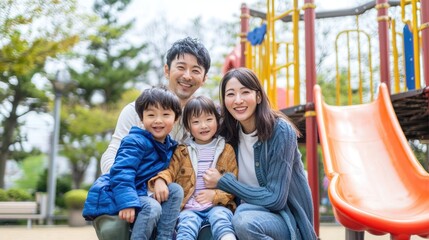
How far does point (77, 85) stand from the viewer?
70.4 feet

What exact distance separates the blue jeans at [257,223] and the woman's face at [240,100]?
43cm

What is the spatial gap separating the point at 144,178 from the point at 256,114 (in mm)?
614

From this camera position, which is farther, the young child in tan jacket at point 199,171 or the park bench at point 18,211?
the park bench at point 18,211

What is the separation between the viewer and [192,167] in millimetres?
2354

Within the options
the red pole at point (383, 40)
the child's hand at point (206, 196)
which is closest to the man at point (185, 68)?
the child's hand at point (206, 196)

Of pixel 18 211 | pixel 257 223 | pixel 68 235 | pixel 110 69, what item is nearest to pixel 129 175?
pixel 257 223

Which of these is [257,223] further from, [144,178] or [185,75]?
[185,75]

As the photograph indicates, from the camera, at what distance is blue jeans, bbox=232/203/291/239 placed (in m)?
2.06

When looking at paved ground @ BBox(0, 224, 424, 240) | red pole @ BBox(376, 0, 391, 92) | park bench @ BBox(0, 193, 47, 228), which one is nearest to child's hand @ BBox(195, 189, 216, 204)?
red pole @ BBox(376, 0, 391, 92)

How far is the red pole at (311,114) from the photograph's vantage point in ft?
17.9

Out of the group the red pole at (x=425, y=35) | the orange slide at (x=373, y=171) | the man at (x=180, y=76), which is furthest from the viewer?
the red pole at (x=425, y=35)

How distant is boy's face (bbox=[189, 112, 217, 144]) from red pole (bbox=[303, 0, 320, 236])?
126 inches

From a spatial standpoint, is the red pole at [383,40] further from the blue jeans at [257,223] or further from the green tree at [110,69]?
the green tree at [110,69]

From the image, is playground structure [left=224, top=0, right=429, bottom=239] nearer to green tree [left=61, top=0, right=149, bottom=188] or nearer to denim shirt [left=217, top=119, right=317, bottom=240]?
denim shirt [left=217, top=119, right=317, bottom=240]
